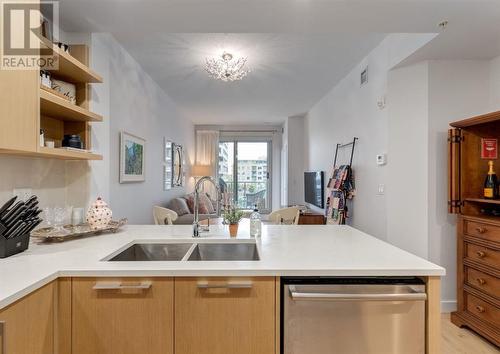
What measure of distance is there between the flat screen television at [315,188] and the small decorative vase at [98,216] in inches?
145

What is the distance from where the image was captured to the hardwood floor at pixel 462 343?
2236mm

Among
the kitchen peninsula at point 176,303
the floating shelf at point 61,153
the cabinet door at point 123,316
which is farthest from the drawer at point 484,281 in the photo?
the floating shelf at point 61,153

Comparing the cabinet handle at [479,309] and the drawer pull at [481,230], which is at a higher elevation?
the drawer pull at [481,230]

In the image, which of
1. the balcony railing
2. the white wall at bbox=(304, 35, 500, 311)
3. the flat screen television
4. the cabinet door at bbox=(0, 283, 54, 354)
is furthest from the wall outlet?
the balcony railing

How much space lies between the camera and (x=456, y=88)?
2.82 metres

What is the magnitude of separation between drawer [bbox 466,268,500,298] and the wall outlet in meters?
3.35

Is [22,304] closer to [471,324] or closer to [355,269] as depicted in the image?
[355,269]

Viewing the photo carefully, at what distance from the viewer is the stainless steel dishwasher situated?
1.25 metres

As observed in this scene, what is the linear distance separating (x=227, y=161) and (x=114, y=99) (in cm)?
538

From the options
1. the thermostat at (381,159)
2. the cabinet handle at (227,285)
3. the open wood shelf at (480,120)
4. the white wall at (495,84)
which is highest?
the white wall at (495,84)

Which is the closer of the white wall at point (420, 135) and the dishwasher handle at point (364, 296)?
the dishwasher handle at point (364, 296)

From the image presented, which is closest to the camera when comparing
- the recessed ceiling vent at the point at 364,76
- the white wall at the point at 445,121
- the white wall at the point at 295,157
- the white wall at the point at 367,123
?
the white wall at the point at 445,121

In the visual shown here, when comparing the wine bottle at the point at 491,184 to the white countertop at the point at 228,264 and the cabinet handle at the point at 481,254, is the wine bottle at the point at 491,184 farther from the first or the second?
the white countertop at the point at 228,264

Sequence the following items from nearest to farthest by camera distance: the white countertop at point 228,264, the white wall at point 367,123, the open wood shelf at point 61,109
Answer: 1. the white countertop at point 228,264
2. the open wood shelf at point 61,109
3. the white wall at point 367,123
